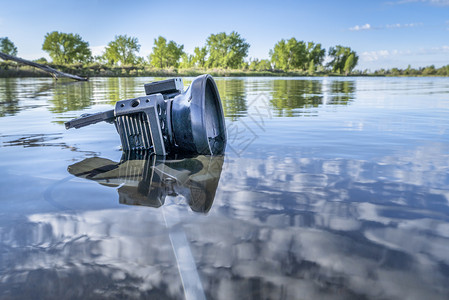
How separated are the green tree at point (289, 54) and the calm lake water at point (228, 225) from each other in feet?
415

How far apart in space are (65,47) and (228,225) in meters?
110

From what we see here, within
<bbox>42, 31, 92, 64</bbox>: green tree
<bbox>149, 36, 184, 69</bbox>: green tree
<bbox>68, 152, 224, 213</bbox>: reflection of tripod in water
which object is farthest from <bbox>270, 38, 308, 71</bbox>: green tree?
<bbox>68, 152, 224, 213</bbox>: reflection of tripod in water

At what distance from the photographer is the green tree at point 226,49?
372 feet

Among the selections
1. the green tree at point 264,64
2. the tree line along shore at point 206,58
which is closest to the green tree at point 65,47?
the tree line along shore at point 206,58

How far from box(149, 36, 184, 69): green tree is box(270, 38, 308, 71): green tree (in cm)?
4043

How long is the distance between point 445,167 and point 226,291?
3.18m

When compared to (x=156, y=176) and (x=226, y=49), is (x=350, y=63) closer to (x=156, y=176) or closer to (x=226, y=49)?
(x=226, y=49)

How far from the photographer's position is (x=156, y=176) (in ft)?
10.9

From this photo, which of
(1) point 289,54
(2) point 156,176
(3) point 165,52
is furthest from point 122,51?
(2) point 156,176

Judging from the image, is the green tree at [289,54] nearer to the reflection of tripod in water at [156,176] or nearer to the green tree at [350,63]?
the green tree at [350,63]

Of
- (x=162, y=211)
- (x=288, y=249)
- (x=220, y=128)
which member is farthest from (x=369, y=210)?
(x=220, y=128)

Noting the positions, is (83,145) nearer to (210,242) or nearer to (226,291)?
(210,242)

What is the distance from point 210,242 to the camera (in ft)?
6.43

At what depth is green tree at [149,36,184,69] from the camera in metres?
108
